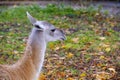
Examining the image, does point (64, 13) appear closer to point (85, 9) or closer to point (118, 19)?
point (85, 9)

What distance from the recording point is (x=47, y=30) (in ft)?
16.0

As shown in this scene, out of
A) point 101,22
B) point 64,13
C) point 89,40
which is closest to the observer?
point 89,40

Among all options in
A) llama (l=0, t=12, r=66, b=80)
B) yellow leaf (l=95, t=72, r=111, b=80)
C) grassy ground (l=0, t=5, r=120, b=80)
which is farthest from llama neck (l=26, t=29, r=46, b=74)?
yellow leaf (l=95, t=72, r=111, b=80)

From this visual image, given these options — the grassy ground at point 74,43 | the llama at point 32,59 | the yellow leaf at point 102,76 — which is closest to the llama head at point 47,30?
the llama at point 32,59

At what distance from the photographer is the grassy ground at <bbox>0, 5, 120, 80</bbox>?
647 centimetres

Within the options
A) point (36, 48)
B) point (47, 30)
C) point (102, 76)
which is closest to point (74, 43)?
point (102, 76)

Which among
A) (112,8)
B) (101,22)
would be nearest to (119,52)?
(101,22)

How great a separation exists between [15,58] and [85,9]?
5.15 meters

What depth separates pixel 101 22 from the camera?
34.9 ft

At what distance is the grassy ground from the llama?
1.29m

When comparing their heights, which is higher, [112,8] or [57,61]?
[57,61]

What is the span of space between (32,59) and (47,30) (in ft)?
1.47

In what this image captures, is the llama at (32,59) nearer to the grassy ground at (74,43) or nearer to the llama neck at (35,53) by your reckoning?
the llama neck at (35,53)

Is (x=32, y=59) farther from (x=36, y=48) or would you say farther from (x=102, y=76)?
(x=102, y=76)
